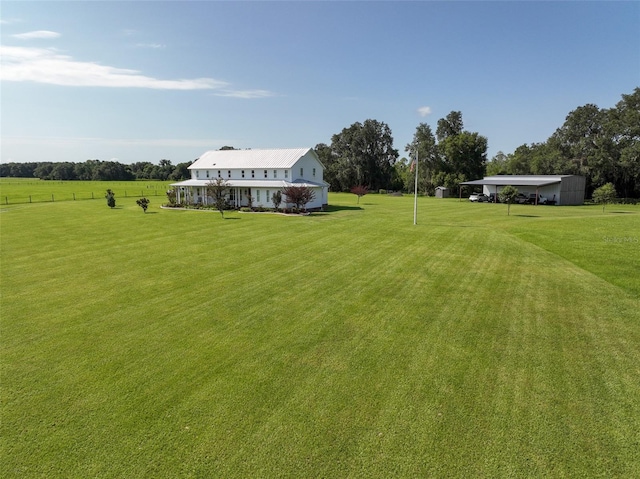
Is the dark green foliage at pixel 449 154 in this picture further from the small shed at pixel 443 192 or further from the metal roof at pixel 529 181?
the metal roof at pixel 529 181

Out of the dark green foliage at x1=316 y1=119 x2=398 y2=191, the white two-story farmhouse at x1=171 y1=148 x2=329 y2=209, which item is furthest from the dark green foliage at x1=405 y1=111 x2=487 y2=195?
the white two-story farmhouse at x1=171 y1=148 x2=329 y2=209

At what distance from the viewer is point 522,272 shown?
12922 millimetres

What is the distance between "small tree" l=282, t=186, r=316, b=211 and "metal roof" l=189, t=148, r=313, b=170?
18.6 feet

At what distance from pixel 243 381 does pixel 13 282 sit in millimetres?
10167

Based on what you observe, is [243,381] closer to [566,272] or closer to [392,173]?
[566,272]

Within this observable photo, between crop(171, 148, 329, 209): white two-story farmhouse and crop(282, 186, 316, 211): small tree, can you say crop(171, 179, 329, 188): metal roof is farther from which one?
crop(282, 186, 316, 211): small tree

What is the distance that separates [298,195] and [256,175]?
935 centimetres

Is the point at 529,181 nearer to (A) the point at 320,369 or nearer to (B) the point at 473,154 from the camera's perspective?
(B) the point at 473,154

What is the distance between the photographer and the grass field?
4562 millimetres

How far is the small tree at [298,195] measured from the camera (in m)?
32.2

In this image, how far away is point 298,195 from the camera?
32250 millimetres

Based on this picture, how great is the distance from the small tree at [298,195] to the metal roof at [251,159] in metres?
5.67

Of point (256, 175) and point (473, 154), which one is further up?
point (473, 154)

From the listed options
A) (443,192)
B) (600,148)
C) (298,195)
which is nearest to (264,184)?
(298,195)
